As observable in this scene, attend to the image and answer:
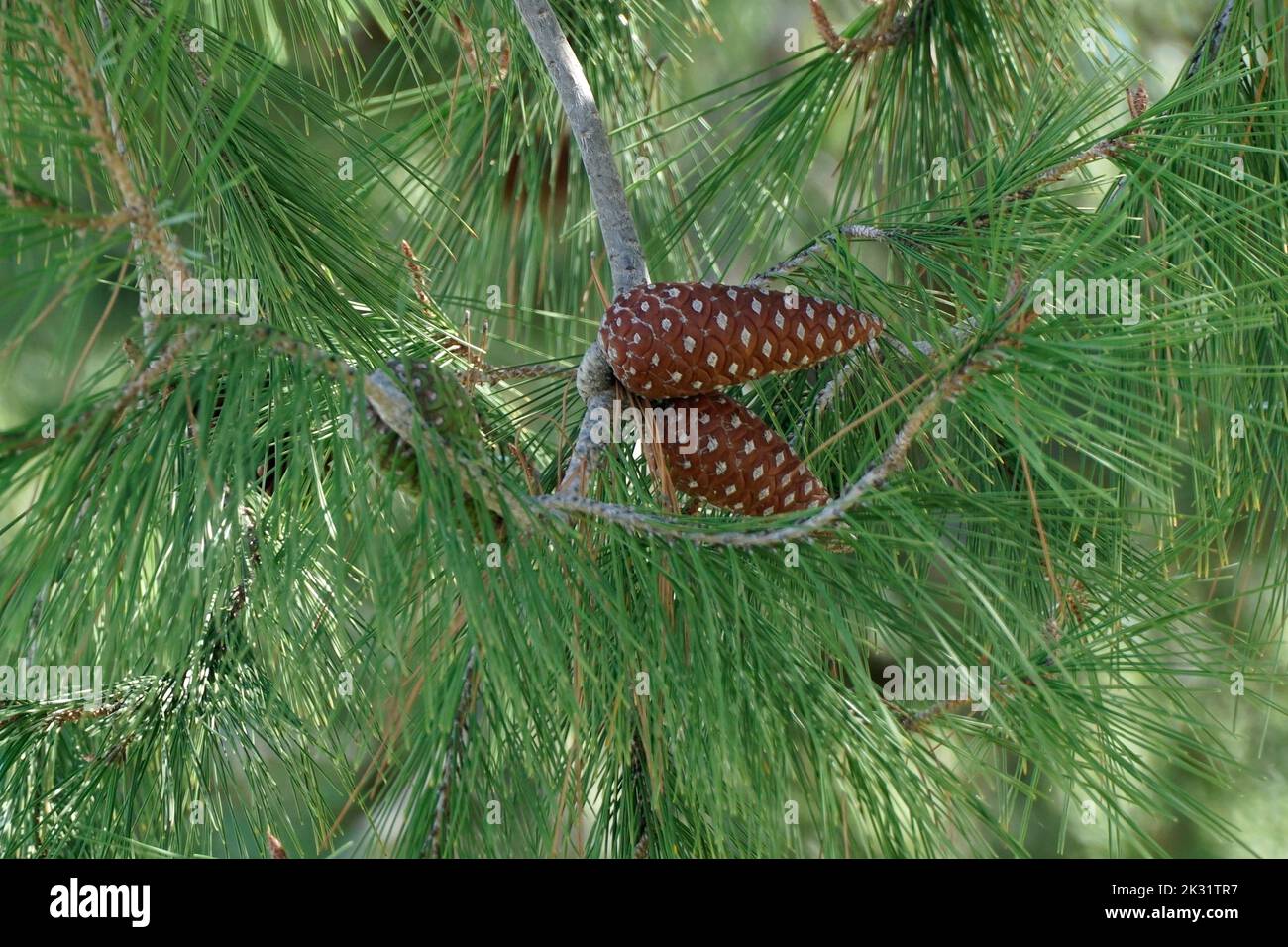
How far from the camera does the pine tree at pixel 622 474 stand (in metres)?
0.34

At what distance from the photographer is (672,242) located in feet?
2.27

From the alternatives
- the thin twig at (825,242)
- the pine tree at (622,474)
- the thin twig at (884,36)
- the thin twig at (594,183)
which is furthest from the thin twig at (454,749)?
the thin twig at (884,36)

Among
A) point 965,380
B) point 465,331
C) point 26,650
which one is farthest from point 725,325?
point 26,650

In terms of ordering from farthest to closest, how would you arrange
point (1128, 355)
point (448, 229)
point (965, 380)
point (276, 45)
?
1. point (448, 229)
2. point (276, 45)
3. point (1128, 355)
4. point (965, 380)

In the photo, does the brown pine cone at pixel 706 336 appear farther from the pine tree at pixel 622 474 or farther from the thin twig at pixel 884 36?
the thin twig at pixel 884 36

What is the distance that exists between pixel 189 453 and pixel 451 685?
12 centimetres

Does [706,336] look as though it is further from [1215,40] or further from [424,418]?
[1215,40]

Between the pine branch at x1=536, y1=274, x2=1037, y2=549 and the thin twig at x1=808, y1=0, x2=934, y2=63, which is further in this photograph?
the thin twig at x1=808, y1=0, x2=934, y2=63

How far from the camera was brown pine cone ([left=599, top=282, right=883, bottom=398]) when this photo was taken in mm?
424

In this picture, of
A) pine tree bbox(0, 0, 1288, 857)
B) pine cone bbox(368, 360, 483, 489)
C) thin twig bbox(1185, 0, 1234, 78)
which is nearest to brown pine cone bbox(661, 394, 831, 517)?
pine tree bbox(0, 0, 1288, 857)

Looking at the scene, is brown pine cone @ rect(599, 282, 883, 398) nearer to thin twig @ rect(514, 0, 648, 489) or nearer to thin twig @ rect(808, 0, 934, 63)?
thin twig @ rect(514, 0, 648, 489)

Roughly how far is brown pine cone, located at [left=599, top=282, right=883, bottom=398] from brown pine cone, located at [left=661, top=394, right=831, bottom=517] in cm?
1
